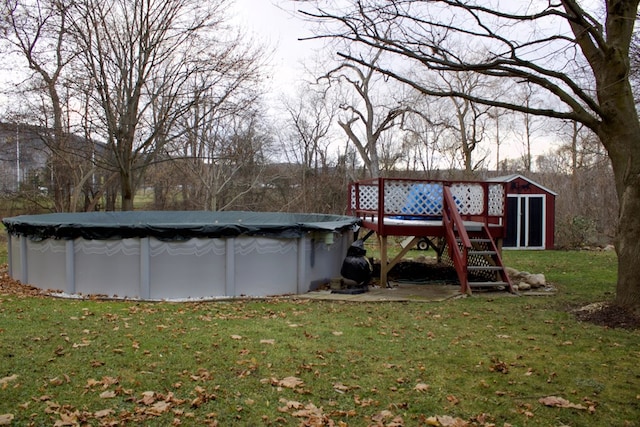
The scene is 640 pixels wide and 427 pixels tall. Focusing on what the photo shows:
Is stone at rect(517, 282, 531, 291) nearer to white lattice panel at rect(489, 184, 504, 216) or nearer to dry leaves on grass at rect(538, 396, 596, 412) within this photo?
A: white lattice panel at rect(489, 184, 504, 216)

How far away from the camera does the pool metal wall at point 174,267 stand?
778 centimetres

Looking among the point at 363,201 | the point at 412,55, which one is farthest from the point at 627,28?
the point at 363,201

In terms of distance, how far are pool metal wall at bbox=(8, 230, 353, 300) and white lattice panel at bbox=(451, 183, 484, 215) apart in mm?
3066

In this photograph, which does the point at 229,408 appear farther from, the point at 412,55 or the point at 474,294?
the point at 474,294

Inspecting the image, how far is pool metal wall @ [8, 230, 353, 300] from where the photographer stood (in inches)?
306

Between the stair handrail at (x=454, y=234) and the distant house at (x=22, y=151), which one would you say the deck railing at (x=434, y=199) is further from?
the distant house at (x=22, y=151)

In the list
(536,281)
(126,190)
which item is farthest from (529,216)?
(126,190)

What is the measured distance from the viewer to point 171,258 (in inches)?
307

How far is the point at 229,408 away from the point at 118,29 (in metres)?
12.9

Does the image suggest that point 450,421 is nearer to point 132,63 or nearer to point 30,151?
point 132,63

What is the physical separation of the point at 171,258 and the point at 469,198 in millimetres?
5411

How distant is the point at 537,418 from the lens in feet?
10.5

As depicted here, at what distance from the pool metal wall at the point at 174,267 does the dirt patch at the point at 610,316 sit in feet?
14.0

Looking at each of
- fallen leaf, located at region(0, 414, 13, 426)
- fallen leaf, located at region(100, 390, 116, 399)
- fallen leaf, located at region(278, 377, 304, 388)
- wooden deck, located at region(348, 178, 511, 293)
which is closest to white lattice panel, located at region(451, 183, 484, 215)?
wooden deck, located at region(348, 178, 511, 293)
